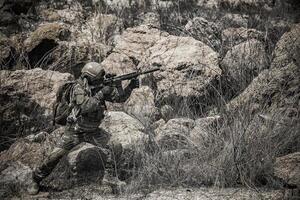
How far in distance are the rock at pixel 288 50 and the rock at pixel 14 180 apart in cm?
366

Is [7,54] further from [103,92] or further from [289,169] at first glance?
[289,169]

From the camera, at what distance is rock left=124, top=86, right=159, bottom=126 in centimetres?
657

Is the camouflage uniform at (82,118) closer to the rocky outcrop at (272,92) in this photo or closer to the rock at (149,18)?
the rocky outcrop at (272,92)

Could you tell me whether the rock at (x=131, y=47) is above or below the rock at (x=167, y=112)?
above

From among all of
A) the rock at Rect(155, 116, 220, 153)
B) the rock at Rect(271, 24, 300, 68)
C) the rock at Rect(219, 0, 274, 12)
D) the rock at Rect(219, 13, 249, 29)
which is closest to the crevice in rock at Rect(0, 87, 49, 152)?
the rock at Rect(155, 116, 220, 153)

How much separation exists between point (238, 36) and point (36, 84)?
369cm

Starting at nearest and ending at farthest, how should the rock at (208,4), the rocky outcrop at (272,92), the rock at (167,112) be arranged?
the rocky outcrop at (272,92) → the rock at (167,112) → the rock at (208,4)

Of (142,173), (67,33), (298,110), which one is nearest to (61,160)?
(142,173)

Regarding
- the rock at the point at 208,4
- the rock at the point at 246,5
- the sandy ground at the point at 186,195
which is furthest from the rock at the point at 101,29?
the sandy ground at the point at 186,195

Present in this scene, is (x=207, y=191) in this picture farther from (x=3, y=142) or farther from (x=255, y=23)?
(x=255, y=23)

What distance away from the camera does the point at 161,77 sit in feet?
23.9

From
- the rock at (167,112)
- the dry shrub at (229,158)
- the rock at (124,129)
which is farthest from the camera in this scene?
the rock at (167,112)

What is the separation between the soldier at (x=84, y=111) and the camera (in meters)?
5.36

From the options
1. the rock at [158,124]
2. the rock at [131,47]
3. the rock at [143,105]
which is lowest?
the rock at [158,124]
